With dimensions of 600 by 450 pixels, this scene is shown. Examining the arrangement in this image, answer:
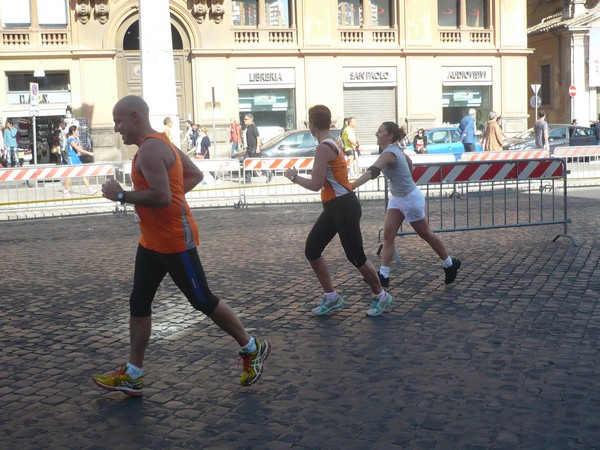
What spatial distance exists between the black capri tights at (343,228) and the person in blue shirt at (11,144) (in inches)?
1044

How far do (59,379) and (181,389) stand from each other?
92cm

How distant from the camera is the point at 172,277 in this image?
19.5 feet

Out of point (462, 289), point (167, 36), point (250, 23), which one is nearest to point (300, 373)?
point (462, 289)

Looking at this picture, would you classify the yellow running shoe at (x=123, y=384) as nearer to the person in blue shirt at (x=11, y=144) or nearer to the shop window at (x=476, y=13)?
the person in blue shirt at (x=11, y=144)

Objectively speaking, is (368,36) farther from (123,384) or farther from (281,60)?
(123,384)

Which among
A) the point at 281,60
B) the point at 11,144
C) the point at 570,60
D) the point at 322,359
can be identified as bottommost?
the point at 322,359

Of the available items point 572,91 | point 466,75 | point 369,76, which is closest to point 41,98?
point 369,76

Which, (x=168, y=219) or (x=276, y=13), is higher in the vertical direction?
(x=276, y=13)

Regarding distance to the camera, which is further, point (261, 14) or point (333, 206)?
point (261, 14)

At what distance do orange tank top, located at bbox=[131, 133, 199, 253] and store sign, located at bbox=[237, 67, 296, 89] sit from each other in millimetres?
32275

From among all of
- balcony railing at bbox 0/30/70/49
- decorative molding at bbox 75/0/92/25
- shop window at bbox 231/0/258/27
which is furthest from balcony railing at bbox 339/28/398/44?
balcony railing at bbox 0/30/70/49

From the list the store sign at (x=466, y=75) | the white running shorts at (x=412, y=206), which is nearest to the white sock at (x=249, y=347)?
the white running shorts at (x=412, y=206)

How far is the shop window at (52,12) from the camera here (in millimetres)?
36250

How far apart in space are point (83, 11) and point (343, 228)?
30.3m
